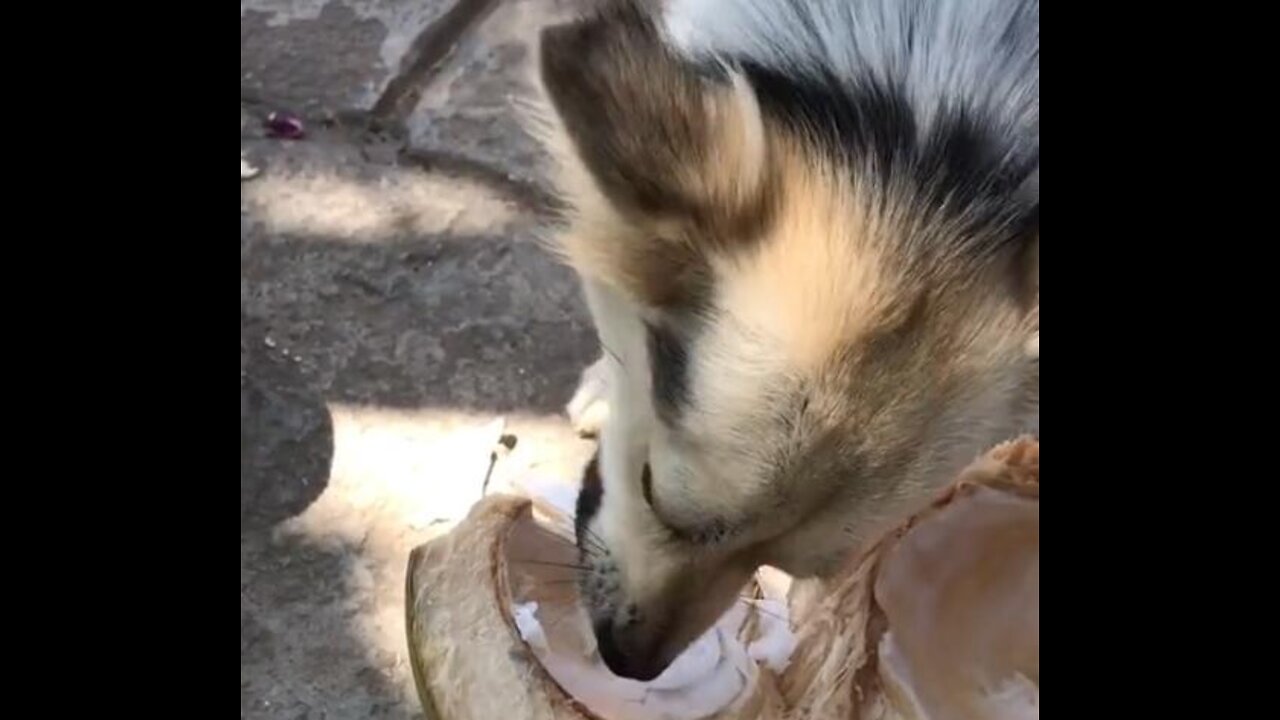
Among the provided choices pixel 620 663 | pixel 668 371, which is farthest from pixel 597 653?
pixel 668 371

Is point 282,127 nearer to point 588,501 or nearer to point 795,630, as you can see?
point 588,501

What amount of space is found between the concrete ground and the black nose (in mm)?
554

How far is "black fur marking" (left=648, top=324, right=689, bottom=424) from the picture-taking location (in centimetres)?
189

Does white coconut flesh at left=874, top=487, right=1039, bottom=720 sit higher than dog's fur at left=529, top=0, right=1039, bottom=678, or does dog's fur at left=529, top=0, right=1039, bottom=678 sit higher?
dog's fur at left=529, top=0, right=1039, bottom=678

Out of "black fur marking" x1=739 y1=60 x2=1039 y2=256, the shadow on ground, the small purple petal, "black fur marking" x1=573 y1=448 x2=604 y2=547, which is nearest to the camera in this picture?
"black fur marking" x1=739 y1=60 x2=1039 y2=256

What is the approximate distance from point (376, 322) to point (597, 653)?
43.1 inches

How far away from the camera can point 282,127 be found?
3299 mm

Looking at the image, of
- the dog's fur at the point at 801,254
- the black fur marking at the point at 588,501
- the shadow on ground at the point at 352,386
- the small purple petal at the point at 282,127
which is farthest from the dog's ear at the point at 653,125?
the small purple petal at the point at 282,127

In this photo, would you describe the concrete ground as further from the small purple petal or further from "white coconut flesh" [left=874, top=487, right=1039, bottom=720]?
"white coconut flesh" [left=874, top=487, right=1039, bottom=720]

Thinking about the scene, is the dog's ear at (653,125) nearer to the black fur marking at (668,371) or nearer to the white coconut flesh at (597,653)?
the black fur marking at (668,371)

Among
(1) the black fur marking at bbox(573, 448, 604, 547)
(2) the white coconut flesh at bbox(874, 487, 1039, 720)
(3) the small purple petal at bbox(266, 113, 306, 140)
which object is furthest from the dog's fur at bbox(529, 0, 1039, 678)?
(3) the small purple petal at bbox(266, 113, 306, 140)
